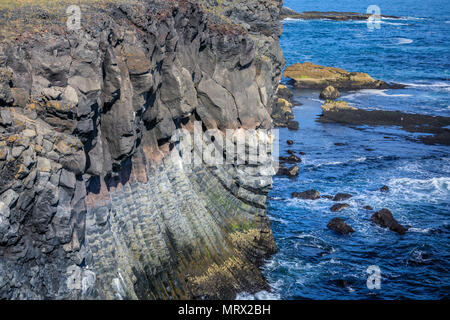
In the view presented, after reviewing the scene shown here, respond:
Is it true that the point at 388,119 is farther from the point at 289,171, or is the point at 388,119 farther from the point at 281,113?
the point at 289,171

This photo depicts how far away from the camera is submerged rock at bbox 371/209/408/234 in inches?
1421

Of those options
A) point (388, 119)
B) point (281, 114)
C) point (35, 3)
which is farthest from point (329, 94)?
point (35, 3)

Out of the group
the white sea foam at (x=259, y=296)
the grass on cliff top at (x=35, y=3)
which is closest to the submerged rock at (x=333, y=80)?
the white sea foam at (x=259, y=296)

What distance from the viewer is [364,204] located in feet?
134

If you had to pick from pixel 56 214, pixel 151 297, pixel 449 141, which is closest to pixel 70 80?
pixel 56 214

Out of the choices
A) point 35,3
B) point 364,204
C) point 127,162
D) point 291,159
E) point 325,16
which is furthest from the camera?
point 325,16

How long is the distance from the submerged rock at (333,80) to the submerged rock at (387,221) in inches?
1981

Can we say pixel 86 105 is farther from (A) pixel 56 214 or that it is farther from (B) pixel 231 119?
(B) pixel 231 119

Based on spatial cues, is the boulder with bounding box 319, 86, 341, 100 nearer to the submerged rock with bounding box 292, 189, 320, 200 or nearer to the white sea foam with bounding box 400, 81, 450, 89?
the white sea foam with bounding box 400, 81, 450, 89

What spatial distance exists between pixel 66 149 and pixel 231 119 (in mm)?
16558

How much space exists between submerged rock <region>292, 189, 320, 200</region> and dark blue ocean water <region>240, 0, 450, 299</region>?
67 cm

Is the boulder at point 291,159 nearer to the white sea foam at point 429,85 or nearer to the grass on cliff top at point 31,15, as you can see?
the grass on cliff top at point 31,15

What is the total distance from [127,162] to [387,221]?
21.1 metres

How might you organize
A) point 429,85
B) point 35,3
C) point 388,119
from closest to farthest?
point 35,3 < point 388,119 < point 429,85
